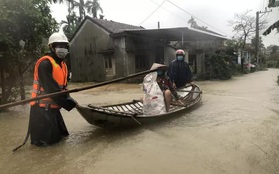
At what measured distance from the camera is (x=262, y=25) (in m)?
32.7

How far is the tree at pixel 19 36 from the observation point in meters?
7.75

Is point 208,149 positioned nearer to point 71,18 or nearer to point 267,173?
point 267,173

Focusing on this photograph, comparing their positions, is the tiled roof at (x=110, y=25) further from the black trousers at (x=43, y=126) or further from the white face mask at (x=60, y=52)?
the black trousers at (x=43, y=126)

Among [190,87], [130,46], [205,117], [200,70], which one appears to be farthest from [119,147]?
[200,70]

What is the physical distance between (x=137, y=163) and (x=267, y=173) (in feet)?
6.32

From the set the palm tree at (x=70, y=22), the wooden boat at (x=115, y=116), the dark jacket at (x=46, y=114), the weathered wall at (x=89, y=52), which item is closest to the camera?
the dark jacket at (x=46, y=114)

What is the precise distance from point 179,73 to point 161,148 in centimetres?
404

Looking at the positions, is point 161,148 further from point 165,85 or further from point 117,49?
point 117,49

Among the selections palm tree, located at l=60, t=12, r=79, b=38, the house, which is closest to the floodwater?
the house

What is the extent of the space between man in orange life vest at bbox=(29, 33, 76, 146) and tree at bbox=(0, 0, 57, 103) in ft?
11.5

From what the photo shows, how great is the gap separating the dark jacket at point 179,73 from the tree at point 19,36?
4.24m

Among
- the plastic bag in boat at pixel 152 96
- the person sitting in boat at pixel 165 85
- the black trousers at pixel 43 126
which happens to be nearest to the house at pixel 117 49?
the person sitting in boat at pixel 165 85

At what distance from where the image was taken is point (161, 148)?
503 cm

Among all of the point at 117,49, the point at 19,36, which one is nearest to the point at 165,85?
the point at 19,36
